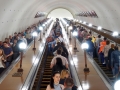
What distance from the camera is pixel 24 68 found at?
1135cm

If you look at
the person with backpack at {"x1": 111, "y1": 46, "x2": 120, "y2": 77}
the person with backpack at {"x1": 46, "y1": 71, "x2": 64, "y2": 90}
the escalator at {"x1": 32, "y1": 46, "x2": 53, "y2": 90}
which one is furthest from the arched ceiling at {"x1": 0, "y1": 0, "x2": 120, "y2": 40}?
the person with backpack at {"x1": 46, "y1": 71, "x2": 64, "y2": 90}

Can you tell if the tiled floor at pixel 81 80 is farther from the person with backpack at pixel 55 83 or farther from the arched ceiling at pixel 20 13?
the arched ceiling at pixel 20 13

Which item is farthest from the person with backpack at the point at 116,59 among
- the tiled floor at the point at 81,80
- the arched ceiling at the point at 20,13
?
the arched ceiling at the point at 20,13

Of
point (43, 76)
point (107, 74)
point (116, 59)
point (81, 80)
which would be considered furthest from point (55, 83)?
point (107, 74)

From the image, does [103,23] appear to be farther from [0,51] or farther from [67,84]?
[67,84]

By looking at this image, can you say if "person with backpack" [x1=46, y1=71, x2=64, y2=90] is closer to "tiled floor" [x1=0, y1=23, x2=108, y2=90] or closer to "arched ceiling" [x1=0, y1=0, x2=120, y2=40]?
"tiled floor" [x1=0, y1=23, x2=108, y2=90]

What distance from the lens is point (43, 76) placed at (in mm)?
12438

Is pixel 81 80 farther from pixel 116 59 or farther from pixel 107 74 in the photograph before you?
pixel 107 74

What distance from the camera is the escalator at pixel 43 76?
10016mm

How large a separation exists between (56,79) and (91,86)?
135 inches

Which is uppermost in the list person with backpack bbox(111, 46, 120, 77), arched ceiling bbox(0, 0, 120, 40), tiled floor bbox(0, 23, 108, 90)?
arched ceiling bbox(0, 0, 120, 40)

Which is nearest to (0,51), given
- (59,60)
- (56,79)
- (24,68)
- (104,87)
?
(24,68)

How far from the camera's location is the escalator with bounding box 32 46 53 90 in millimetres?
10016

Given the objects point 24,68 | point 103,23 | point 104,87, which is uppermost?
point 103,23
